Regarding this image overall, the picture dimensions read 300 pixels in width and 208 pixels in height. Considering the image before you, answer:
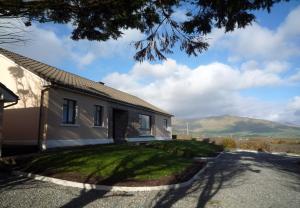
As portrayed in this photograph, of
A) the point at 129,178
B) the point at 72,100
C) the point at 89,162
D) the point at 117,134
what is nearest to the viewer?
the point at 129,178

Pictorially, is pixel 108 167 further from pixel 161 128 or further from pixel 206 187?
pixel 161 128

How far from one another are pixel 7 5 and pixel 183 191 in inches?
273

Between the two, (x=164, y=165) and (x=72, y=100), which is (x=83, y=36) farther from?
(x=72, y=100)

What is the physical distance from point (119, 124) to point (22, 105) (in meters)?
10.6

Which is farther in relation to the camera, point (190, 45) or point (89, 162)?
point (89, 162)

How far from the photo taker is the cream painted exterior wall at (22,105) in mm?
18094

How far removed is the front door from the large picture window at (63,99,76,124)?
277 inches

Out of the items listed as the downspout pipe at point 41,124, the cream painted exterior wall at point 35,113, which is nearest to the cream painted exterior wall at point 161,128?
the cream painted exterior wall at point 35,113

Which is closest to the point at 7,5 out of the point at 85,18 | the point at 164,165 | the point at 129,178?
the point at 85,18

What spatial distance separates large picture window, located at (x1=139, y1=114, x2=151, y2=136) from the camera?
32.3 metres

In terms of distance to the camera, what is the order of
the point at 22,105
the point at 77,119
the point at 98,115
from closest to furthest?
the point at 22,105 < the point at 77,119 < the point at 98,115

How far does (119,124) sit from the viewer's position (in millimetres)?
28141

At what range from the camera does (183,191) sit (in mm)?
10359

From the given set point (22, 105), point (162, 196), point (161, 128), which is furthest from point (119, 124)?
point (162, 196)
